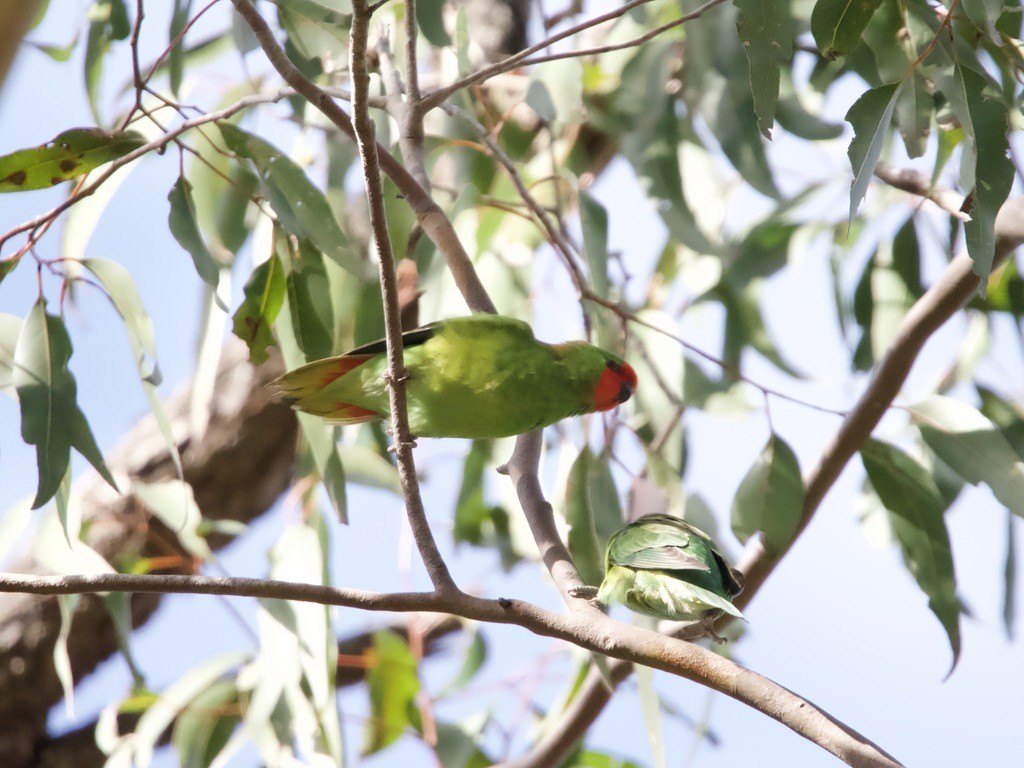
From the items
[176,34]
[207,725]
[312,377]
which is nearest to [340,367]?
[312,377]

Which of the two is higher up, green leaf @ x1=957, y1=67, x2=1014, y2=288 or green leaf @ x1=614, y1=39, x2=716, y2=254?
green leaf @ x1=614, y1=39, x2=716, y2=254

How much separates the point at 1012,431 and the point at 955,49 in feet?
4.30

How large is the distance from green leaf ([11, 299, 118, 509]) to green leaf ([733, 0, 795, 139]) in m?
1.26

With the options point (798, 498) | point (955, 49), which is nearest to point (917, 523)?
point (798, 498)

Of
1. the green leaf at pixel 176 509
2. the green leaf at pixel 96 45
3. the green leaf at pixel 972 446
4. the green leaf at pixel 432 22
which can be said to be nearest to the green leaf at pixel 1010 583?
the green leaf at pixel 972 446

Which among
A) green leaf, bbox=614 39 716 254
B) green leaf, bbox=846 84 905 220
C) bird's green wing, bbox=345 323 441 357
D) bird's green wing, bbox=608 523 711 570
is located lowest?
bird's green wing, bbox=608 523 711 570

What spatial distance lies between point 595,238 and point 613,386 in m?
0.49

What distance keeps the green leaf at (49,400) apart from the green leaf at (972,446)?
172cm

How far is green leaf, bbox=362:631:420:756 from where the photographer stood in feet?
11.1

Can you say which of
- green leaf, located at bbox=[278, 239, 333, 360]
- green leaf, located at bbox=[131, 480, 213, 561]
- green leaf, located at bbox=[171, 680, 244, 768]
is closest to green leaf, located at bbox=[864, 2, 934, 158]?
green leaf, located at bbox=[278, 239, 333, 360]

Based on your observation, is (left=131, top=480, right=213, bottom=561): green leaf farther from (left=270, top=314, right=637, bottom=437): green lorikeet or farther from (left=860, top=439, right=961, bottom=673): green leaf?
(left=860, top=439, right=961, bottom=673): green leaf

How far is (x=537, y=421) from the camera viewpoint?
2088 mm

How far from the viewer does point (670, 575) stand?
180 centimetres

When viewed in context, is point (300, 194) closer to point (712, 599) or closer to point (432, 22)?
point (432, 22)
